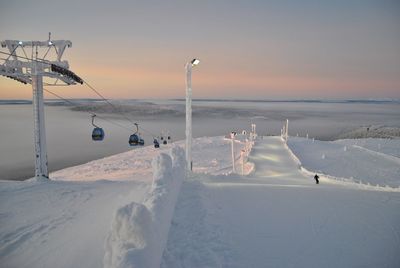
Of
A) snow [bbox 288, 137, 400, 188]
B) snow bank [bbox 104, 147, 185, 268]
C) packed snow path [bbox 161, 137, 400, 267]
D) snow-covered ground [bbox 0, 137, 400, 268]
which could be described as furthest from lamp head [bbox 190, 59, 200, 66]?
snow [bbox 288, 137, 400, 188]

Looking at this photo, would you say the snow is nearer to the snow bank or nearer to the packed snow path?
the packed snow path

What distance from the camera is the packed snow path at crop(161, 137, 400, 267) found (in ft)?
19.3

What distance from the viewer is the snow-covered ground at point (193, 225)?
222 inches

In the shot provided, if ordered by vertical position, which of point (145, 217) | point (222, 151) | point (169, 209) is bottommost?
point (222, 151)

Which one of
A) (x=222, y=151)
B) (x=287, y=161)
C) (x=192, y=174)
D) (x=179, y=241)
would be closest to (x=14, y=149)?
(x=222, y=151)

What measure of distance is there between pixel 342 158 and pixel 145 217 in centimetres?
3504

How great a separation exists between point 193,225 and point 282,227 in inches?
87.9

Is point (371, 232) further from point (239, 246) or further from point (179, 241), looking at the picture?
point (179, 241)

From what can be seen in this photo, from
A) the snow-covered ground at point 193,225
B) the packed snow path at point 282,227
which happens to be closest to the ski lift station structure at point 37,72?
the snow-covered ground at point 193,225

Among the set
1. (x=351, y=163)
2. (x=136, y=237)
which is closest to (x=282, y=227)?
(x=136, y=237)

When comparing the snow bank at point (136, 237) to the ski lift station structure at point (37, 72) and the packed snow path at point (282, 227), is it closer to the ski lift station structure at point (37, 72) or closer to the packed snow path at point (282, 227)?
the packed snow path at point (282, 227)

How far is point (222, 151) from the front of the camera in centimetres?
3984

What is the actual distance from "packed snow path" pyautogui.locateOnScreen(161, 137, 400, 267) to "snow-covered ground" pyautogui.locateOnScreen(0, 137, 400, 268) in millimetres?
23

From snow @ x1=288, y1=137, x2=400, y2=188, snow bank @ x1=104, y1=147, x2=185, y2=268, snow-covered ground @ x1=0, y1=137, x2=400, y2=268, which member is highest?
snow bank @ x1=104, y1=147, x2=185, y2=268
